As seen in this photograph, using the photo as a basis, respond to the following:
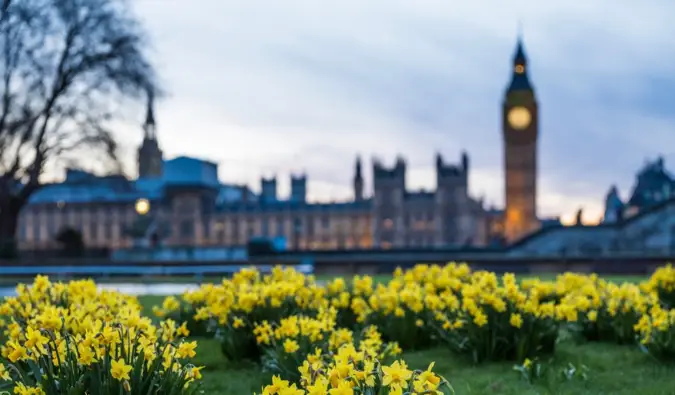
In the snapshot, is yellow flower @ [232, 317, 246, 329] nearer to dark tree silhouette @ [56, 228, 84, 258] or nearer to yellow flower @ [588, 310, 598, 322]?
yellow flower @ [588, 310, 598, 322]

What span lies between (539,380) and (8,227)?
28.5 metres

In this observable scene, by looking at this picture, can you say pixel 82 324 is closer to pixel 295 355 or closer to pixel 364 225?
pixel 295 355

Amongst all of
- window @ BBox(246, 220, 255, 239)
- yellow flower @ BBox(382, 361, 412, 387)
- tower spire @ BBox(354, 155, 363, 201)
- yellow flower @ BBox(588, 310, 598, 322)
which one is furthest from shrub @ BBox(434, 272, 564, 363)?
tower spire @ BBox(354, 155, 363, 201)

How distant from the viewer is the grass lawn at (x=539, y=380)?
247 inches

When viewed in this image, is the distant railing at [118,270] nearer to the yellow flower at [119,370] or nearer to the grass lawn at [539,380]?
the grass lawn at [539,380]

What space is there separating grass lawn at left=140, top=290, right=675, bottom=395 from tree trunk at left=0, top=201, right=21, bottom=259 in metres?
24.2

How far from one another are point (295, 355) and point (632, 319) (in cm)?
452

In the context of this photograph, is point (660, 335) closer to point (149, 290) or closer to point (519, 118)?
point (149, 290)

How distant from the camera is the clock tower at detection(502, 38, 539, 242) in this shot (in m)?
91.7

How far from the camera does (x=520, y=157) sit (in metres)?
93.9

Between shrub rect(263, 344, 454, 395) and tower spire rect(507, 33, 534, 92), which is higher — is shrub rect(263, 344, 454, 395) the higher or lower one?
the lower one

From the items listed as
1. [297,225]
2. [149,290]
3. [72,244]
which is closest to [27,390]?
[149,290]

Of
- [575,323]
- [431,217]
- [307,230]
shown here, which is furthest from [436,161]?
[575,323]

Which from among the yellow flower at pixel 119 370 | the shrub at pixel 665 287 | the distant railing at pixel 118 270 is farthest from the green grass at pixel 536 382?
the distant railing at pixel 118 270
